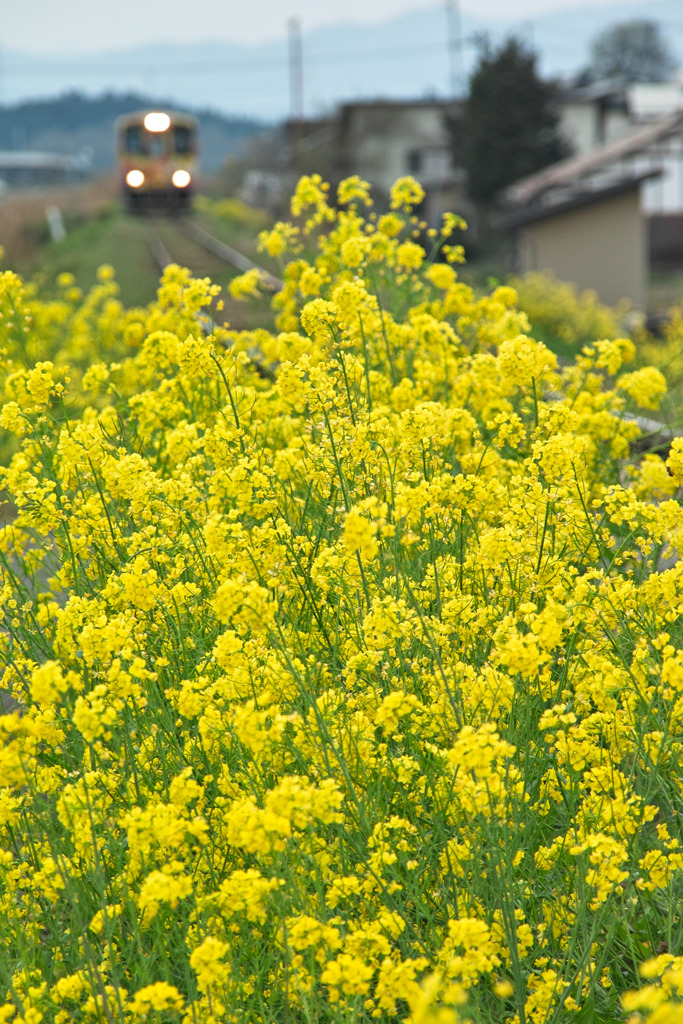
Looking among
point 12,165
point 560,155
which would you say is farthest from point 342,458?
point 12,165

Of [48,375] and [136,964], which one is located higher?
[48,375]

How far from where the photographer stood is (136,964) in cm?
→ 259

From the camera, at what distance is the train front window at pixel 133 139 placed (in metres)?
27.9

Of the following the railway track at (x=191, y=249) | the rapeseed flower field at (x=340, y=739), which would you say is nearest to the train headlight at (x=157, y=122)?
the railway track at (x=191, y=249)

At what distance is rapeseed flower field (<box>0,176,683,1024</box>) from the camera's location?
2385 millimetres

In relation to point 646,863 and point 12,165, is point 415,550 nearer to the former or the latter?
point 646,863

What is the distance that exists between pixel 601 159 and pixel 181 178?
38.2 feet

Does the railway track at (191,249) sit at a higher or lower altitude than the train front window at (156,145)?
lower

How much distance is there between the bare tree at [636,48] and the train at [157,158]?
243 ft

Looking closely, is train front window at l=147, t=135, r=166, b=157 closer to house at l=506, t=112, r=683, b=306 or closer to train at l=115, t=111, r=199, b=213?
train at l=115, t=111, r=199, b=213

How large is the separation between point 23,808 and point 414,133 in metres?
43.4

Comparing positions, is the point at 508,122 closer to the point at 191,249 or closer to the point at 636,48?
the point at 191,249

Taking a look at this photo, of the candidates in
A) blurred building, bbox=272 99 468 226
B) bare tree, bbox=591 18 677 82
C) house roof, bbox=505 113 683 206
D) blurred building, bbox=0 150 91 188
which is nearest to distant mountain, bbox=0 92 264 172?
blurred building, bbox=0 150 91 188

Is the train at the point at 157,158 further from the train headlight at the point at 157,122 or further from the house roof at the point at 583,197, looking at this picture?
the house roof at the point at 583,197
